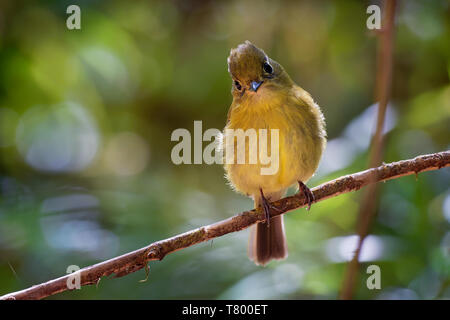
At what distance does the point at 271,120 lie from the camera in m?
3.07

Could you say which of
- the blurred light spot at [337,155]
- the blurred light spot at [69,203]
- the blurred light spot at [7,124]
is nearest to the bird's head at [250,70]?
the blurred light spot at [337,155]

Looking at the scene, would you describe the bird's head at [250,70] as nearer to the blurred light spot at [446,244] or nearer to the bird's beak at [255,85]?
the bird's beak at [255,85]

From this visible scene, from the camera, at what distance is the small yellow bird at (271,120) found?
306cm

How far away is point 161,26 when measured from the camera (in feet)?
16.6

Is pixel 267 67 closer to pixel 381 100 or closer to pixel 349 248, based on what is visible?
pixel 381 100

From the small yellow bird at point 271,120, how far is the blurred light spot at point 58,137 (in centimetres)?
169

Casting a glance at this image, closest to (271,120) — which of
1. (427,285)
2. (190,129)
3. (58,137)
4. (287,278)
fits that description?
(287,278)

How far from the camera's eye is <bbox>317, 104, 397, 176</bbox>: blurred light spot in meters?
3.46

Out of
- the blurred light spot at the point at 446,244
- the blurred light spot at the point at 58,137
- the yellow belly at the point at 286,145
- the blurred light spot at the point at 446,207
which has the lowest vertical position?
the blurred light spot at the point at 446,244

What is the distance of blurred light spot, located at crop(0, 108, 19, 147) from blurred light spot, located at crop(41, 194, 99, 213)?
0.68m

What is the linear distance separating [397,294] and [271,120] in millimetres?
1209

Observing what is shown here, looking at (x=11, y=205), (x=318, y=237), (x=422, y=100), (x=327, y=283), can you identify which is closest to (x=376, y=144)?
(x=327, y=283)

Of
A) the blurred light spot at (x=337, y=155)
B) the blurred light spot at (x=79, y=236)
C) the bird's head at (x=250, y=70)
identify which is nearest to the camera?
the bird's head at (x=250, y=70)

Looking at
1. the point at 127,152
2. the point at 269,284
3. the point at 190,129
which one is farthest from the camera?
the point at 127,152
